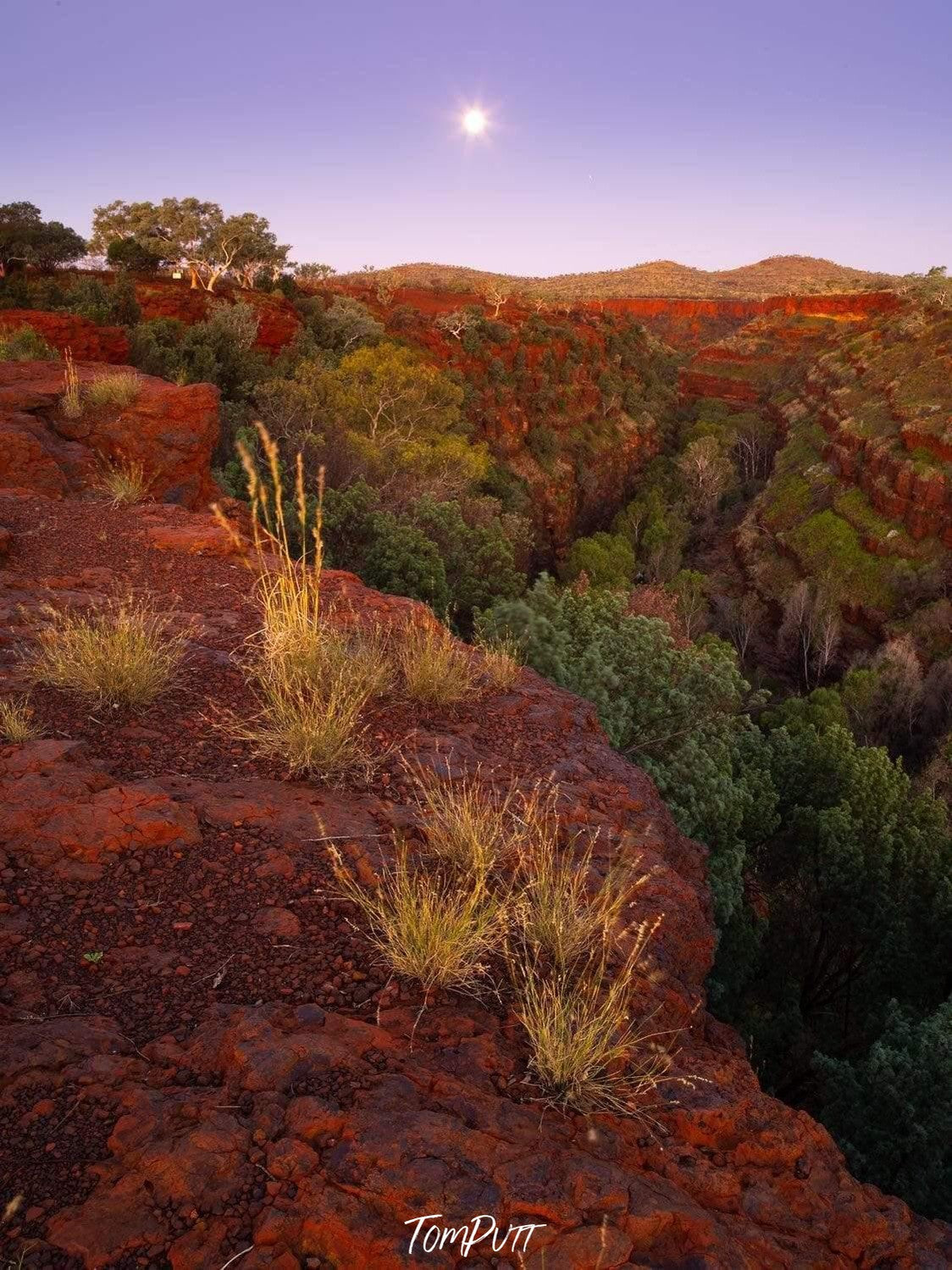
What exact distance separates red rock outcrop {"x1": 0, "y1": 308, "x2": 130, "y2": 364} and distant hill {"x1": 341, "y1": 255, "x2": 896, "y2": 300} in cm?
3894

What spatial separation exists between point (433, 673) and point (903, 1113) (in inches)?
161

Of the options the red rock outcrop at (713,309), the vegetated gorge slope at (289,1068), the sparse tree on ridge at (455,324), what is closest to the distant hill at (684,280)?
the red rock outcrop at (713,309)

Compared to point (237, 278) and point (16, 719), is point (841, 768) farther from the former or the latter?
point (237, 278)

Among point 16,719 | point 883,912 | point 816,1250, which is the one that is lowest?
point 883,912

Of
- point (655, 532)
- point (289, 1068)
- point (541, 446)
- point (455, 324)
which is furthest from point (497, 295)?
point (289, 1068)

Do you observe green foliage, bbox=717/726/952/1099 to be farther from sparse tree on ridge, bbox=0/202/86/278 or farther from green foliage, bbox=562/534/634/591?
sparse tree on ridge, bbox=0/202/86/278

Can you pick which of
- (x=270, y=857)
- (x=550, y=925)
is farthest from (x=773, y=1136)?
(x=270, y=857)

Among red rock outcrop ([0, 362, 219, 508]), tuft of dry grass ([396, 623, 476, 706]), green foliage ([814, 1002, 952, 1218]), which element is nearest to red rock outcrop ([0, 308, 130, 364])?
red rock outcrop ([0, 362, 219, 508])

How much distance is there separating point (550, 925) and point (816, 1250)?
1139 millimetres

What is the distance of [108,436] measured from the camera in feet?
33.9

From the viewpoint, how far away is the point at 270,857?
3098mm

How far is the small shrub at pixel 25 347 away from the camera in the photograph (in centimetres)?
1307

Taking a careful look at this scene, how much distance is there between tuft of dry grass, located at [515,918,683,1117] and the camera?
7.35 feet

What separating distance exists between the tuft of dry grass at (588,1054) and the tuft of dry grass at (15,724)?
251 cm
